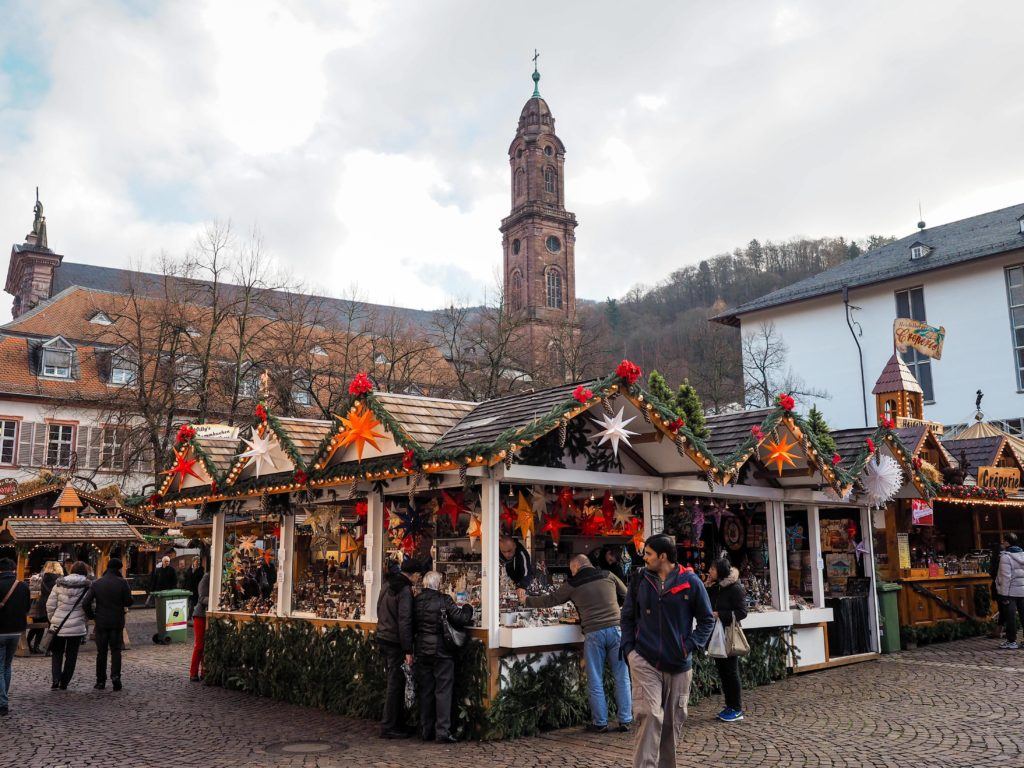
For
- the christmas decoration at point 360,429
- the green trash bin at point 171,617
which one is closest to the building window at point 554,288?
the green trash bin at point 171,617

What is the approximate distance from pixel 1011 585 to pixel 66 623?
13.7 metres

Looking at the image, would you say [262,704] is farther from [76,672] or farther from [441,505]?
[76,672]

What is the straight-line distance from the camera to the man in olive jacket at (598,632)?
328 inches

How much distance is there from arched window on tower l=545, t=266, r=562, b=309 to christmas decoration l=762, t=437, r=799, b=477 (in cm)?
5584

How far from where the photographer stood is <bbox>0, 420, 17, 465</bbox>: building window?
37.9 m

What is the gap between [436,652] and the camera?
319 inches

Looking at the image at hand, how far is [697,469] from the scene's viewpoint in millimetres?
9805

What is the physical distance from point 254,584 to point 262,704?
7.21 feet

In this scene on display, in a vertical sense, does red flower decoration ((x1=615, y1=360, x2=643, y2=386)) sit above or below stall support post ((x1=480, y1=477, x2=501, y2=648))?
above

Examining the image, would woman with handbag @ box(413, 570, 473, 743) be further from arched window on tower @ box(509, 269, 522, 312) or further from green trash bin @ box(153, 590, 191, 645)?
arched window on tower @ box(509, 269, 522, 312)

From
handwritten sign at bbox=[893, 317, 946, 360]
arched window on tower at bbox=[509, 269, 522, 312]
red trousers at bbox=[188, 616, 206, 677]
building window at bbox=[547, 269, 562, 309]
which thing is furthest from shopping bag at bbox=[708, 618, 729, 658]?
building window at bbox=[547, 269, 562, 309]

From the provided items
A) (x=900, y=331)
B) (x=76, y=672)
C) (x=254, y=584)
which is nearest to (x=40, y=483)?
(x=76, y=672)

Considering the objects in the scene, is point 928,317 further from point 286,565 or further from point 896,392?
point 286,565

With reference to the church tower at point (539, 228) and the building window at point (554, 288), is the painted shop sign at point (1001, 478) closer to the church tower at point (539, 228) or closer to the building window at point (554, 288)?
the church tower at point (539, 228)
